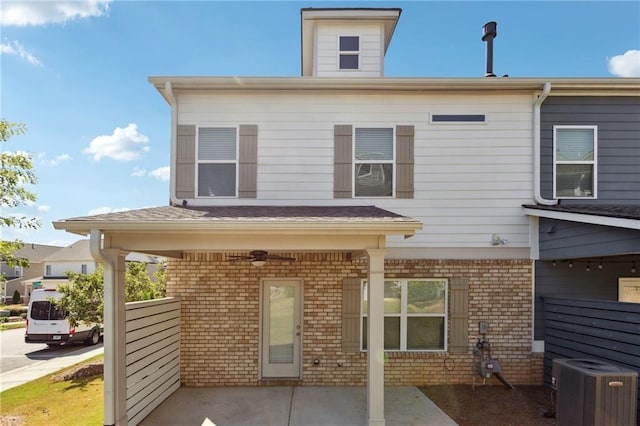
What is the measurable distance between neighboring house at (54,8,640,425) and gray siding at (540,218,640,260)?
0.29 meters

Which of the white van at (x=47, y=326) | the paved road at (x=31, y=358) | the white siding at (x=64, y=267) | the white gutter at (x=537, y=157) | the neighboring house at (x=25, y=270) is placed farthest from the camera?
the neighboring house at (x=25, y=270)

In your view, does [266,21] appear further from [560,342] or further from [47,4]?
[560,342]

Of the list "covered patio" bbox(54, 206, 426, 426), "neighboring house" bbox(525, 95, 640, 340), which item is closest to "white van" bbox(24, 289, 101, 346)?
"covered patio" bbox(54, 206, 426, 426)

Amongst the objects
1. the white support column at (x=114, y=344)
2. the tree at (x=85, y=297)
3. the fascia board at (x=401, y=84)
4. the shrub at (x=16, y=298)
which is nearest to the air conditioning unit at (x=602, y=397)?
the fascia board at (x=401, y=84)

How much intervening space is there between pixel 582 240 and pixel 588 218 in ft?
1.80

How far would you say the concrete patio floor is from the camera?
4856 mm

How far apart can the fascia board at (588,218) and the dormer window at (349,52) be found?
15.5ft

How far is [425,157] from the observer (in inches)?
252

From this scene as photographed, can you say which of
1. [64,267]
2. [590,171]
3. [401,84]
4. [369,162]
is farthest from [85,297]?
[64,267]

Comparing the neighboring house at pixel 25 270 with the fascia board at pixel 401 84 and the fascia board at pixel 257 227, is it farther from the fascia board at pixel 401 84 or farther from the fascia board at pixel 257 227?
the fascia board at pixel 257 227

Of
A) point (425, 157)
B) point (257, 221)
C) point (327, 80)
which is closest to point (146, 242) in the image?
point (257, 221)

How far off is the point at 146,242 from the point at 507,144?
635 cm

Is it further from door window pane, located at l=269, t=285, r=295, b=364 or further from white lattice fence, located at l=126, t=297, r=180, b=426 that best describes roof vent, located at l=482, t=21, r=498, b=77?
white lattice fence, located at l=126, t=297, r=180, b=426

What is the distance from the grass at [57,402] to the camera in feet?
16.8
